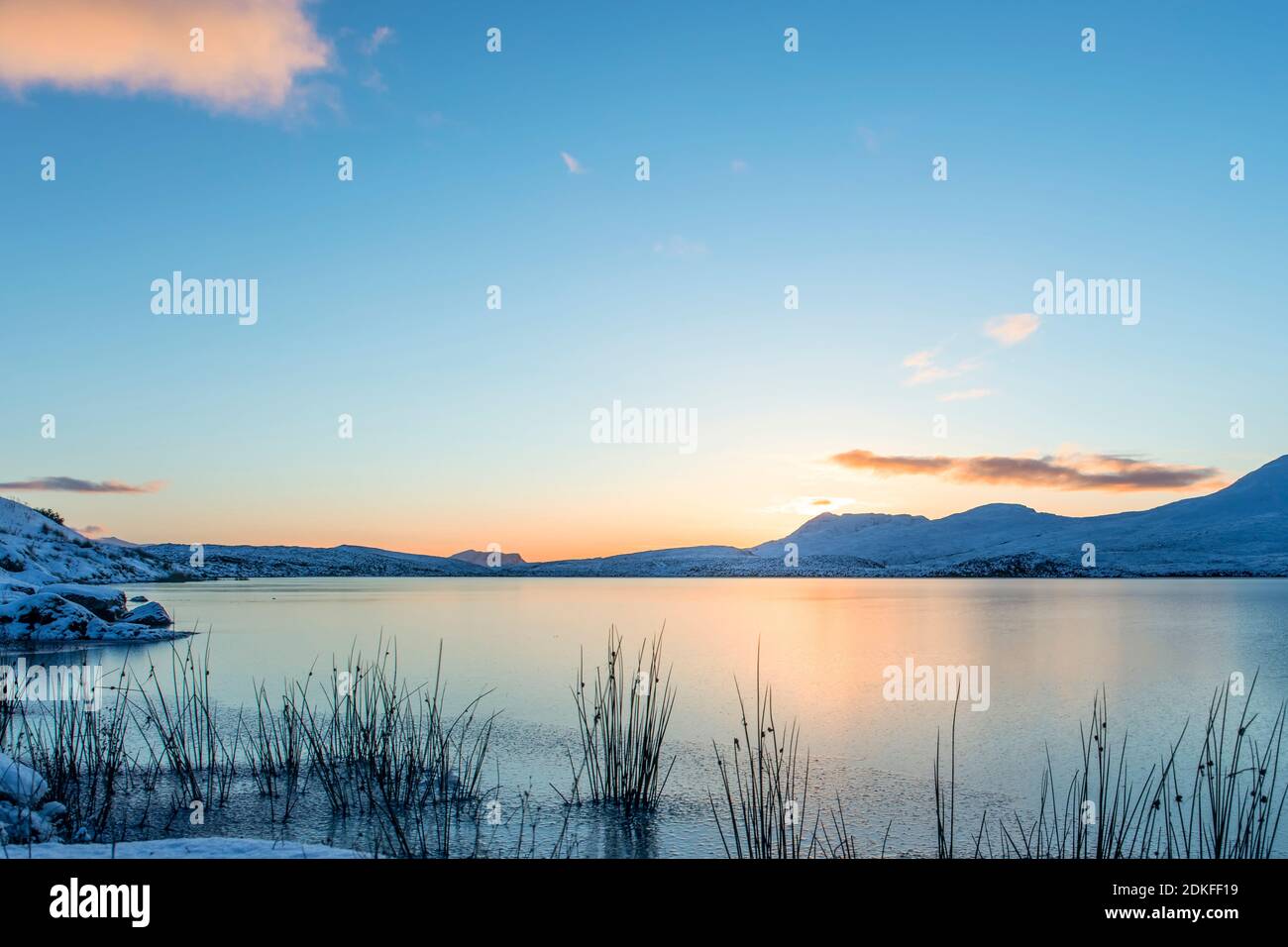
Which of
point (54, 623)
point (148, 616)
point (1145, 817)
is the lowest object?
point (1145, 817)

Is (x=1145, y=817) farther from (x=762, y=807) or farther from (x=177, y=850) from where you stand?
(x=177, y=850)

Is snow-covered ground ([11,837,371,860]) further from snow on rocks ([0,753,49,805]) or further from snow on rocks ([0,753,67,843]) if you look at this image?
snow on rocks ([0,753,49,805])

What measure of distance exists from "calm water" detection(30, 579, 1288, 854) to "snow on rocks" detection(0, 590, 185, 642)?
4.58 feet

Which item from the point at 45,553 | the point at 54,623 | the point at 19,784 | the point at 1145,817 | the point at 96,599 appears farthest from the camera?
the point at 45,553

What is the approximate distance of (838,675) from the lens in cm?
1898

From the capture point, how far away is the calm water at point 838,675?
29.3 ft

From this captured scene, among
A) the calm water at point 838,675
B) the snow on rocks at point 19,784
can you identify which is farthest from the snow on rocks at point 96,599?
the snow on rocks at point 19,784

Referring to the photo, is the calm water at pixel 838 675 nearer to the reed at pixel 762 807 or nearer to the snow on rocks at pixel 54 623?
the reed at pixel 762 807

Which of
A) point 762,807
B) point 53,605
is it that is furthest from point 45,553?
point 762,807

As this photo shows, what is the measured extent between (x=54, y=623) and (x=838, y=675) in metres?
17.7

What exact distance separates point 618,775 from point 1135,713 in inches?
397

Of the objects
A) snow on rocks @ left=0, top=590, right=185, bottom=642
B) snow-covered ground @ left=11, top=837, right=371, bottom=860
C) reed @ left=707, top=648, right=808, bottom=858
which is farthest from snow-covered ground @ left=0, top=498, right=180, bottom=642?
snow-covered ground @ left=11, top=837, right=371, bottom=860
